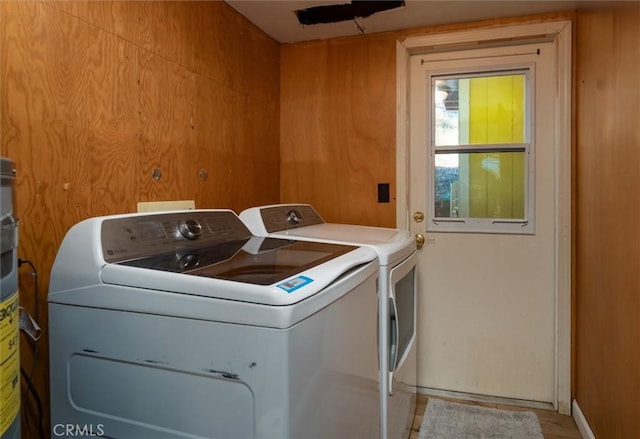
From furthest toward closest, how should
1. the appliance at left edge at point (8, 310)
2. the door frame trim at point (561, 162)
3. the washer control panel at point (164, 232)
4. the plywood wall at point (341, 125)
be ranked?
the plywood wall at point (341, 125), the door frame trim at point (561, 162), the washer control panel at point (164, 232), the appliance at left edge at point (8, 310)

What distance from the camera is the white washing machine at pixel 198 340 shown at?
0.86 metres

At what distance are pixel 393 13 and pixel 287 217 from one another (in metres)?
1.19

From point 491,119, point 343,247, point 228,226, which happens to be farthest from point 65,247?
point 491,119

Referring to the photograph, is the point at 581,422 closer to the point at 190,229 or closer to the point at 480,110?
the point at 480,110

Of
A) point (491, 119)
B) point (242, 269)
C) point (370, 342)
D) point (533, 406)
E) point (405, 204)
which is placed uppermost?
point (491, 119)

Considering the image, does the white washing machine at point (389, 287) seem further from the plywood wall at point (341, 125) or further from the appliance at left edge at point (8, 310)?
the appliance at left edge at point (8, 310)

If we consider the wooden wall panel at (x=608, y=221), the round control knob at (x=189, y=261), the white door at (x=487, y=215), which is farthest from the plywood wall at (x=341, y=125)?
the round control knob at (x=189, y=261)

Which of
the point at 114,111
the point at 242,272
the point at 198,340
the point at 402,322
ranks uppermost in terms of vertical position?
the point at 114,111

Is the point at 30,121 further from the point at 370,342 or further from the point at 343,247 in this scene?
the point at 370,342

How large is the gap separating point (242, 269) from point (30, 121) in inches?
28.1

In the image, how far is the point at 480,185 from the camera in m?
2.35

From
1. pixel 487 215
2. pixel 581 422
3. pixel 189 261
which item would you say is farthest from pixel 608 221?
pixel 189 261

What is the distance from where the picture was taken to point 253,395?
2.83 feet

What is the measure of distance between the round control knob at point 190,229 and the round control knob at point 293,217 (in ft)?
2.05
